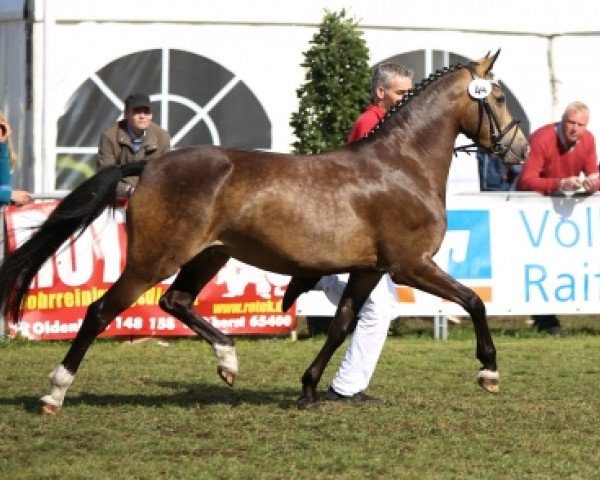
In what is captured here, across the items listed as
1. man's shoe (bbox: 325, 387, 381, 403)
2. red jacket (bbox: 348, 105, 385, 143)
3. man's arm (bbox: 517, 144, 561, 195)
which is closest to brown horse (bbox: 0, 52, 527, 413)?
man's shoe (bbox: 325, 387, 381, 403)

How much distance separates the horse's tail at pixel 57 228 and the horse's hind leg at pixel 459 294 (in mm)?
1738

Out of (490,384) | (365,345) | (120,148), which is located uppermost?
(120,148)

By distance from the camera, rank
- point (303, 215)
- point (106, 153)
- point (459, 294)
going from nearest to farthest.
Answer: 1. point (303, 215)
2. point (459, 294)
3. point (106, 153)

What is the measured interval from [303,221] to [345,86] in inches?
281

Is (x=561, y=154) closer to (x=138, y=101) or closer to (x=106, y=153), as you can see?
(x=138, y=101)

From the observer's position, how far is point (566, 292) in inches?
550

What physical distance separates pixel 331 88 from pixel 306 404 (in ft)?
22.9

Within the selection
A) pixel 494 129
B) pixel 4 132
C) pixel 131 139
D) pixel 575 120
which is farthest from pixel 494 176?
pixel 494 129

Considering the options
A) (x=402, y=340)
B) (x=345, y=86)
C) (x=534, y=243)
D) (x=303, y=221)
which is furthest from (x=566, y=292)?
(x=303, y=221)

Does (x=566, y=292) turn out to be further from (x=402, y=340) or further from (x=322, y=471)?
(x=322, y=471)

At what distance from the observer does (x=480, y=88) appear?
9125 millimetres

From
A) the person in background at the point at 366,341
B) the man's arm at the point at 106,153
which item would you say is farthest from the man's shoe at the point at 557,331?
the person in background at the point at 366,341

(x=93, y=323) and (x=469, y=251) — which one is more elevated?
(x=469, y=251)

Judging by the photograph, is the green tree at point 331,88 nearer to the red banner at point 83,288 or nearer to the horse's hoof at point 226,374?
the red banner at point 83,288
